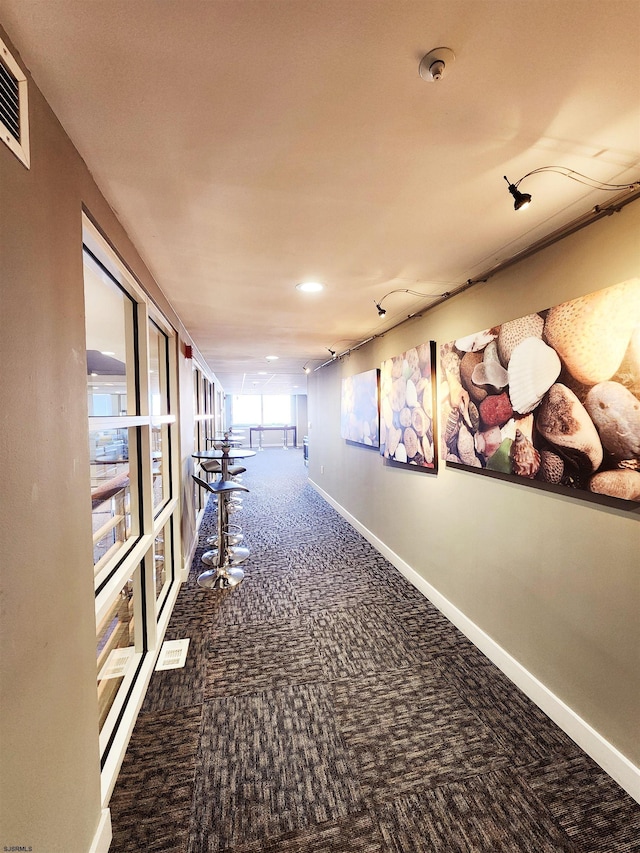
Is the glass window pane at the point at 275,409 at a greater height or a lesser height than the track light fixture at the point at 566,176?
lesser

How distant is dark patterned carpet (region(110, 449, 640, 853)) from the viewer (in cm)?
130

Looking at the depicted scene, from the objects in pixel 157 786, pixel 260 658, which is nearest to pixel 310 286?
pixel 260 658

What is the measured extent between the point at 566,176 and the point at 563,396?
2.79 feet

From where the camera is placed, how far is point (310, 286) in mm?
2396

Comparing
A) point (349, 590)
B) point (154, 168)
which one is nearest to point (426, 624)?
point (349, 590)

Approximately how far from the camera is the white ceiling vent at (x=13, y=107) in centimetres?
77

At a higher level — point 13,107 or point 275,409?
point 13,107

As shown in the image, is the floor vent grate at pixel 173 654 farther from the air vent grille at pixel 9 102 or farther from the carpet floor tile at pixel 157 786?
the air vent grille at pixel 9 102

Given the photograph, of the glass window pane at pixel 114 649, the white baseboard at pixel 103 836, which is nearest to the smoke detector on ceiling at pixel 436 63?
the glass window pane at pixel 114 649

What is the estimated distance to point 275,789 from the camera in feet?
4.77

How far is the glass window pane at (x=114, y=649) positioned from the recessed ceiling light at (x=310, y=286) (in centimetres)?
200

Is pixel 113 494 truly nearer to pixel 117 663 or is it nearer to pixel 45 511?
pixel 117 663

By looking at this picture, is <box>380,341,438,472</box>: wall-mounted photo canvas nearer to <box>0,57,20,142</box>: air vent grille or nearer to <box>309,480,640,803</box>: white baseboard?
<box>309,480,640,803</box>: white baseboard

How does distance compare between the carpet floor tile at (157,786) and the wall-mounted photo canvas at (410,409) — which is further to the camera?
the wall-mounted photo canvas at (410,409)
